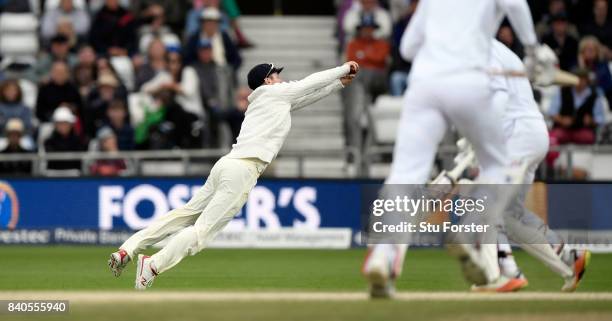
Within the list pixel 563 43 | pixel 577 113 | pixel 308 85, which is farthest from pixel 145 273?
pixel 563 43

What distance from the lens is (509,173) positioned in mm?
10086

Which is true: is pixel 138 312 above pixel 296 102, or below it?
below

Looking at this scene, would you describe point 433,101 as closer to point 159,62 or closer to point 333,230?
point 333,230

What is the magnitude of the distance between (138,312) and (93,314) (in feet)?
0.96

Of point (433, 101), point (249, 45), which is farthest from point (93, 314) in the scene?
point (249, 45)

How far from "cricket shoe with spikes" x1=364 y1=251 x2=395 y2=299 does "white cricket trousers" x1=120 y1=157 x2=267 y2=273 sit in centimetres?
287

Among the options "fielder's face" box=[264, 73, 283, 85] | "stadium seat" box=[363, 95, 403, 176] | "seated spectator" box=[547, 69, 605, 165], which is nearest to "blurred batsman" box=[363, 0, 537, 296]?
"fielder's face" box=[264, 73, 283, 85]

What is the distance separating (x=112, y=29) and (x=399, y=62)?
4552 millimetres

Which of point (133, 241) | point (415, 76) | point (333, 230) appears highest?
point (415, 76)

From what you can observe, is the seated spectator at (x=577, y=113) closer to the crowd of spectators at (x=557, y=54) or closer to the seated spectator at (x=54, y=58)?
the crowd of spectators at (x=557, y=54)

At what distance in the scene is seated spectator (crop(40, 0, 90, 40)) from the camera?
22688 mm

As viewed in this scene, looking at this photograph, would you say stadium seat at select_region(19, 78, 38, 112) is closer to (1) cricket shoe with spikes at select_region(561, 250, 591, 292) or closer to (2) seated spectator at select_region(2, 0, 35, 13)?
(2) seated spectator at select_region(2, 0, 35, 13)

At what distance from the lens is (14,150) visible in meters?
20.2

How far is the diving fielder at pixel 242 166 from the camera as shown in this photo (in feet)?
39.7
